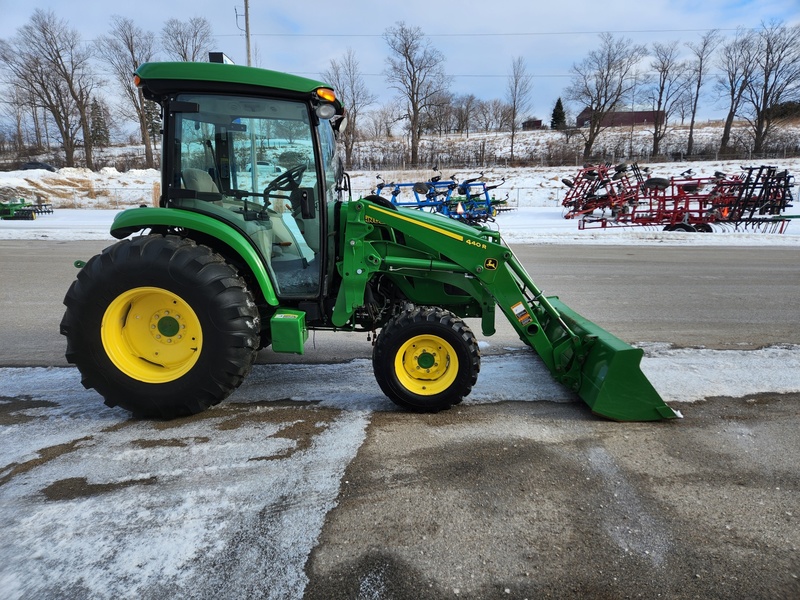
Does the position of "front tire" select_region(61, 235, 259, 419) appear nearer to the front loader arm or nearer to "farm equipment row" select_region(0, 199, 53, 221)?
the front loader arm

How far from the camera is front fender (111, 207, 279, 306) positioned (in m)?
3.30

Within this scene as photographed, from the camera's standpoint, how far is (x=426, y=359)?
341 cm

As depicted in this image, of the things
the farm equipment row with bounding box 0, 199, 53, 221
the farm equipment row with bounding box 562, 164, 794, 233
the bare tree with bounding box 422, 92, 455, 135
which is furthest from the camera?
the bare tree with bounding box 422, 92, 455, 135

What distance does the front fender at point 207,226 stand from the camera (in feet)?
10.8

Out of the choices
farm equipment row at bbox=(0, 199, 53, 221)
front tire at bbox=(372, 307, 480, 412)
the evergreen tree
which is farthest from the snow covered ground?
the evergreen tree

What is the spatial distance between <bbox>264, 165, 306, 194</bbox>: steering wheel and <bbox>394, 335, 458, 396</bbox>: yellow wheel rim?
1390 mm

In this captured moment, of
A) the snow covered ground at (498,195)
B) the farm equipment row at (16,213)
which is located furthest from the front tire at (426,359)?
the farm equipment row at (16,213)

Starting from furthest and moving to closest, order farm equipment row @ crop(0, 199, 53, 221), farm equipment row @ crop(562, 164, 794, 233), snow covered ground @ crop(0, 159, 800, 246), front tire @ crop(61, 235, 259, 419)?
1. farm equipment row @ crop(0, 199, 53, 221)
2. farm equipment row @ crop(562, 164, 794, 233)
3. snow covered ground @ crop(0, 159, 800, 246)
4. front tire @ crop(61, 235, 259, 419)

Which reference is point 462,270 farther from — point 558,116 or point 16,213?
point 558,116

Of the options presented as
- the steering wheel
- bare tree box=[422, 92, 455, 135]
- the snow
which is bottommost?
the snow

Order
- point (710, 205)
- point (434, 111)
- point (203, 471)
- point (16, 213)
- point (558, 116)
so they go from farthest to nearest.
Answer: point (558, 116)
point (434, 111)
point (16, 213)
point (710, 205)
point (203, 471)

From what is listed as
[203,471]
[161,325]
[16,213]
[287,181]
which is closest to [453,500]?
[203,471]

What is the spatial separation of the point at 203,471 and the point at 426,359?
1.55 metres

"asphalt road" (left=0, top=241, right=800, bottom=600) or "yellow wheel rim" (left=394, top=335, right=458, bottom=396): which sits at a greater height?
"yellow wheel rim" (left=394, top=335, right=458, bottom=396)
